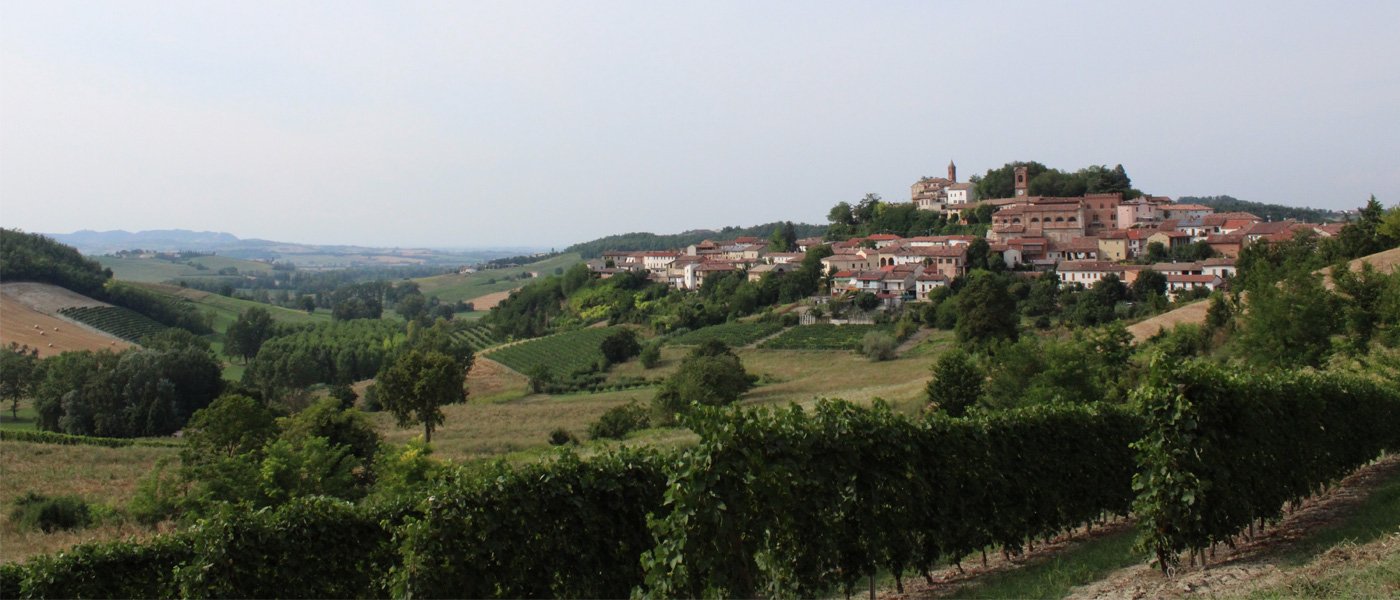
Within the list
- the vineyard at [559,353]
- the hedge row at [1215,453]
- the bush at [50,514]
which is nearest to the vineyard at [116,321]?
the vineyard at [559,353]

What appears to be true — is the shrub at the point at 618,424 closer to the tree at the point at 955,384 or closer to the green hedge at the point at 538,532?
the tree at the point at 955,384

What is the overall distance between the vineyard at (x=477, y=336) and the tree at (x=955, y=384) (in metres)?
64.3

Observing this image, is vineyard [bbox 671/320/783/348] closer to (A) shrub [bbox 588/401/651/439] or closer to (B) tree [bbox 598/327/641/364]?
(B) tree [bbox 598/327/641/364]

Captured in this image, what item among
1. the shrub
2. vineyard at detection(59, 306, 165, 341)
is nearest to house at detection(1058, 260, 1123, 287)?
the shrub

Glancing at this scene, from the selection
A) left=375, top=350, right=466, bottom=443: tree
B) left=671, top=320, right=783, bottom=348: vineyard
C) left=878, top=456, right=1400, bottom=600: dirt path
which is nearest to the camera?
left=878, top=456, right=1400, bottom=600: dirt path

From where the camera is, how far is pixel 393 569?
8.33 m

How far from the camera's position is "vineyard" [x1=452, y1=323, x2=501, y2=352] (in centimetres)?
9188

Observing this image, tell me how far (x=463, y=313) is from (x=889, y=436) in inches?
5565

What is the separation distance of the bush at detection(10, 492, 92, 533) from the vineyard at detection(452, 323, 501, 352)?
6598 cm

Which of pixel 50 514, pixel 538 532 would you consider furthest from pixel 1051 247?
pixel 538 532

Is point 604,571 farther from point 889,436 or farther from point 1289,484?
point 1289,484

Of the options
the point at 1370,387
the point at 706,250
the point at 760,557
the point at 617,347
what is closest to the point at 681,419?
the point at 760,557

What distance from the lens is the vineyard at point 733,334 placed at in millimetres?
66875

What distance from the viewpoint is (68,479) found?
27.3 m
